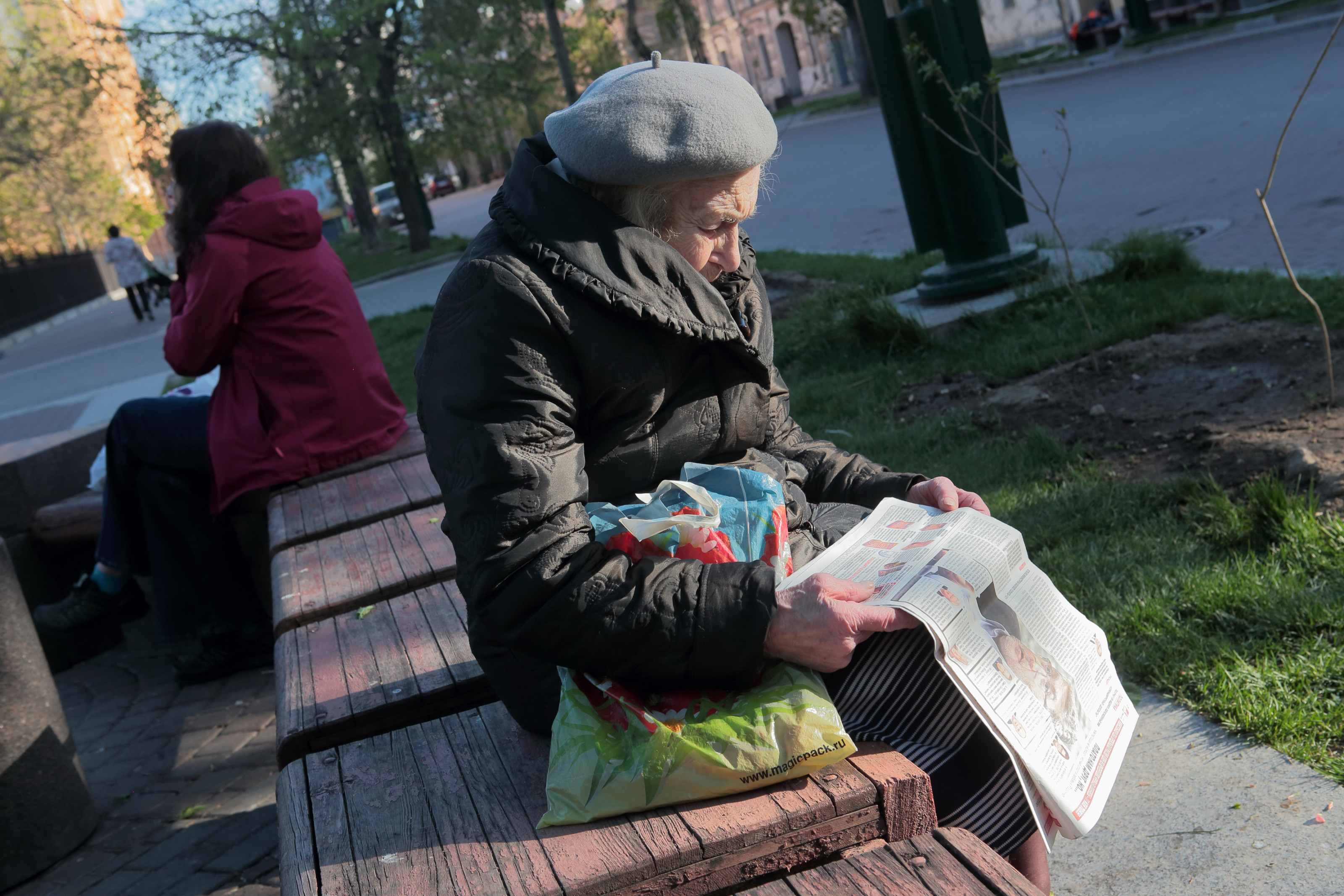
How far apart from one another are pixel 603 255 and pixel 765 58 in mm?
59790

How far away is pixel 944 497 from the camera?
2.26 metres

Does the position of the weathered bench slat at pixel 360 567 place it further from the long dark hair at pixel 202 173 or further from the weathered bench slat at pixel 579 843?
the long dark hair at pixel 202 173

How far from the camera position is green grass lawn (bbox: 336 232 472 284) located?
23.2 meters

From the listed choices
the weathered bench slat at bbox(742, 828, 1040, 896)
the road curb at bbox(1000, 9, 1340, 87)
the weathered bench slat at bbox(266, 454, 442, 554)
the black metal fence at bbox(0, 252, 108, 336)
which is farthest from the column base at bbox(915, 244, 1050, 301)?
the black metal fence at bbox(0, 252, 108, 336)

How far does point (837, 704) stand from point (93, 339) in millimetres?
25474

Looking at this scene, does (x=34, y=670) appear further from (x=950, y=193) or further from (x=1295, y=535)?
(x=950, y=193)

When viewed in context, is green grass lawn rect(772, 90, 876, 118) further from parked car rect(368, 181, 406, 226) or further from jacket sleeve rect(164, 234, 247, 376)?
jacket sleeve rect(164, 234, 247, 376)

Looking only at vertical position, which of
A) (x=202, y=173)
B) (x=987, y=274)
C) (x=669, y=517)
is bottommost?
(x=987, y=274)

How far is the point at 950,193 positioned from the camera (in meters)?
6.67

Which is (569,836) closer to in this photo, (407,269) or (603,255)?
(603,255)

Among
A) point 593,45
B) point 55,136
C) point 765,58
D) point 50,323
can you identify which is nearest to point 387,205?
point 593,45

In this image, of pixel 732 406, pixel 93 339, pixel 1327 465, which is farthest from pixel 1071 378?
pixel 93 339

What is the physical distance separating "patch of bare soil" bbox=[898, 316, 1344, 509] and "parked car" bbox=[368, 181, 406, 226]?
45499 millimetres

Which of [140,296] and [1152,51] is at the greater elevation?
[140,296]
